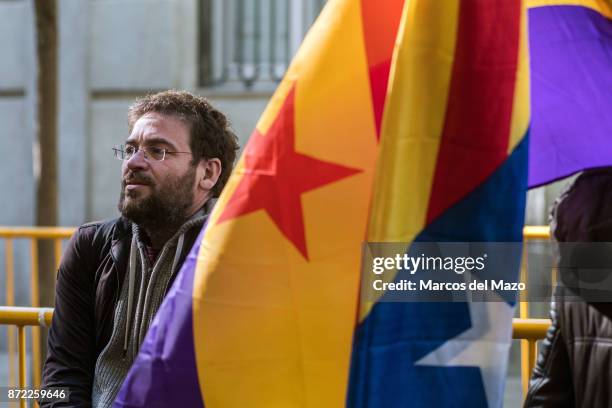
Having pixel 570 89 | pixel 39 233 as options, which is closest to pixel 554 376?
pixel 570 89

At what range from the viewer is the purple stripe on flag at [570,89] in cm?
311

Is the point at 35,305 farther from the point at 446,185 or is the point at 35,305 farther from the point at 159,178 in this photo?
the point at 446,185

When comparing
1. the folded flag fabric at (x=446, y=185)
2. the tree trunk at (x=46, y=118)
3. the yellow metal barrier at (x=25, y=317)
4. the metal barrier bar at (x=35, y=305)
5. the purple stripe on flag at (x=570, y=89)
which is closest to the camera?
the folded flag fabric at (x=446, y=185)

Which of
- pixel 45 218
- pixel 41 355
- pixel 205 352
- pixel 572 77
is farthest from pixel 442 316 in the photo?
pixel 45 218

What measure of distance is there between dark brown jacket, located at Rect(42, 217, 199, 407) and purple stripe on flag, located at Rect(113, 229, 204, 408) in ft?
2.29

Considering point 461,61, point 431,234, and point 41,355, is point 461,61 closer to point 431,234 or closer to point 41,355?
point 431,234

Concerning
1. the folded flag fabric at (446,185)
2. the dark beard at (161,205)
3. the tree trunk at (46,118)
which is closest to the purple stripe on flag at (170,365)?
the folded flag fabric at (446,185)

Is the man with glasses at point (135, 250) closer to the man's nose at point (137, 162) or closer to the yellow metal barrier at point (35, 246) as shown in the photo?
the man's nose at point (137, 162)

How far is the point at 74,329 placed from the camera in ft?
11.6

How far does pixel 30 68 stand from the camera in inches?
372

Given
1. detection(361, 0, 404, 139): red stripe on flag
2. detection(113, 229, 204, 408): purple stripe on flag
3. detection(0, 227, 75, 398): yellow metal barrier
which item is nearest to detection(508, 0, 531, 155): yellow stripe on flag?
detection(361, 0, 404, 139): red stripe on flag

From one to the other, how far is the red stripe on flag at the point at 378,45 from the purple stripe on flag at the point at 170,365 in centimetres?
60

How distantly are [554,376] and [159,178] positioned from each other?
4.57 feet

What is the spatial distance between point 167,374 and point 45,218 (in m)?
4.17
